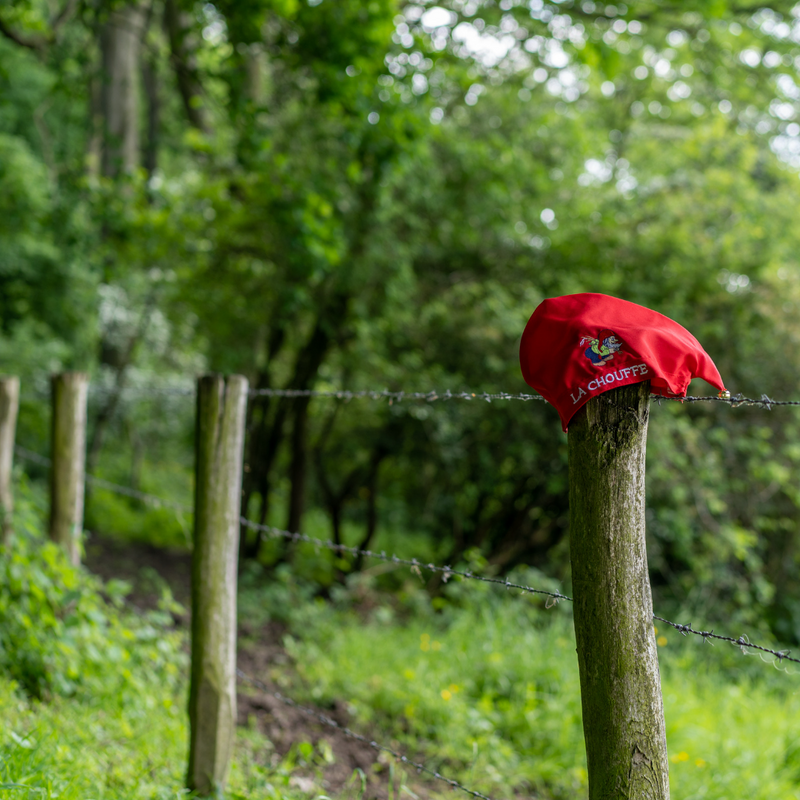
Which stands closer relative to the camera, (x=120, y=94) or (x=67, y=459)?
(x=67, y=459)

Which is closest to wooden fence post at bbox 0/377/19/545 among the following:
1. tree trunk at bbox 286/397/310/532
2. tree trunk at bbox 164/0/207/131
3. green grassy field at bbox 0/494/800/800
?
green grassy field at bbox 0/494/800/800

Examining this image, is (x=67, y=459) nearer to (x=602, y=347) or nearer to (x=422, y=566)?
(x=422, y=566)

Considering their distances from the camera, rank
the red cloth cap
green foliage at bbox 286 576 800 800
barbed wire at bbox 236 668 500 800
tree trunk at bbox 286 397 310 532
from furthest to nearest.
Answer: tree trunk at bbox 286 397 310 532, green foliage at bbox 286 576 800 800, barbed wire at bbox 236 668 500 800, the red cloth cap

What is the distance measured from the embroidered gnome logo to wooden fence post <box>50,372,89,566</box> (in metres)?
3.23

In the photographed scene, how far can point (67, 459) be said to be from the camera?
391 cm

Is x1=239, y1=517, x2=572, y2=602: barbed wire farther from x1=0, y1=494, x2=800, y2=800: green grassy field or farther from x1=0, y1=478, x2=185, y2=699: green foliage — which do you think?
x1=0, y1=478, x2=185, y2=699: green foliage

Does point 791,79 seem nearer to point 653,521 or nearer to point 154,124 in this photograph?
point 653,521

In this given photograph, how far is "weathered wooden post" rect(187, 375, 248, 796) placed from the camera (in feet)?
8.70

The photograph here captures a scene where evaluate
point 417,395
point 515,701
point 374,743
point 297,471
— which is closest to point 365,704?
point 515,701

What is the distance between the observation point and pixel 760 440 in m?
6.09

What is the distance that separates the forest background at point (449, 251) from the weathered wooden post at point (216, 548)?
2.47 m

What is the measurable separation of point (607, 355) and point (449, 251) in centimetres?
563

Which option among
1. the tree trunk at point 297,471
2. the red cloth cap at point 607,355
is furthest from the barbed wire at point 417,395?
the tree trunk at point 297,471

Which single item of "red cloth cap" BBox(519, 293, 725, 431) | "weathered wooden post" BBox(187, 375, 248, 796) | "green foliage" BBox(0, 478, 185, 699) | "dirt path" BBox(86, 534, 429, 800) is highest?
"red cloth cap" BBox(519, 293, 725, 431)
